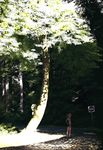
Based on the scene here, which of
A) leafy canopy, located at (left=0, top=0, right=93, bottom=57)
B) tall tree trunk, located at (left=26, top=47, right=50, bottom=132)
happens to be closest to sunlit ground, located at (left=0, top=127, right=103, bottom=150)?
tall tree trunk, located at (left=26, top=47, right=50, bottom=132)

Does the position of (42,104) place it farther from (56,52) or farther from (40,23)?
(40,23)

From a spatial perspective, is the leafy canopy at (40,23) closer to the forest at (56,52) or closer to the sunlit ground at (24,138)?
the forest at (56,52)

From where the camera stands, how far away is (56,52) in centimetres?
3291

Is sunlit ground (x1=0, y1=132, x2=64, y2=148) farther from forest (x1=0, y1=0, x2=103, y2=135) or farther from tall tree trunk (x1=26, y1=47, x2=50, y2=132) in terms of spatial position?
forest (x1=0, y1=0, x2=103, y2=135)

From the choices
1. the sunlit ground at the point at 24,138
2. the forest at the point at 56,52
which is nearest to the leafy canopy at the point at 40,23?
the forest at the point at 56,52

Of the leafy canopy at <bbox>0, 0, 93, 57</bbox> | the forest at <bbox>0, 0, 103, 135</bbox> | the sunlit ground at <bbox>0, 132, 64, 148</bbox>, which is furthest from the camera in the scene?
the forest at <bbox>0, 0, 103, 135</bbox>

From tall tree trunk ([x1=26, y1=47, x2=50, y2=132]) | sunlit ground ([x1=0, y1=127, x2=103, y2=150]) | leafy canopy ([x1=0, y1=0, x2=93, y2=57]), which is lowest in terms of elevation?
sunlit ground ([x1=0, y1=127, x2=103, y2=150])

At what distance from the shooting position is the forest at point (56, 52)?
2673 centimetres

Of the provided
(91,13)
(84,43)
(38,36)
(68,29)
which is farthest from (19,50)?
(91,13)

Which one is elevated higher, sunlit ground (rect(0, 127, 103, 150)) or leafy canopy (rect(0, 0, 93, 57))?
leafy canopy (rect(0, 0, 93, 57))

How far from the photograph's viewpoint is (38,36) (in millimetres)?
29016

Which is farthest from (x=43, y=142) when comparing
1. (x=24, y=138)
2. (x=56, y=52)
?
(x=56, y=52)

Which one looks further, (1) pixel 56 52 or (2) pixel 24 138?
(1) pixel 56 52

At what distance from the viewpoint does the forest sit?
26734 mm
